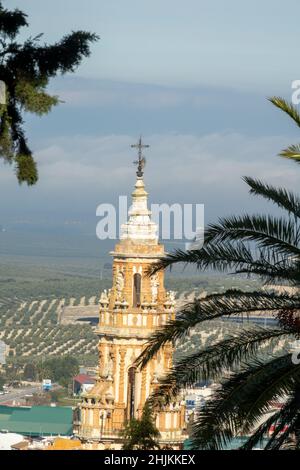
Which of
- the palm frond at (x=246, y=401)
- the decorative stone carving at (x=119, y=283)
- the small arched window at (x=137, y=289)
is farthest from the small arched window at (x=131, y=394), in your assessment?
the palm frond at (x=246, y=401)

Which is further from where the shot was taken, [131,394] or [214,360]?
[131,394]

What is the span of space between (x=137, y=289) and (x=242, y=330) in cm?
1506

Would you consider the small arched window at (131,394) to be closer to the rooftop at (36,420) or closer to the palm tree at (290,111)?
the palm tree at (290,111)

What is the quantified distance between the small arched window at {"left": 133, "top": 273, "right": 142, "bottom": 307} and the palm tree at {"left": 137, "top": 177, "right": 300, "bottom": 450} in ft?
47.7

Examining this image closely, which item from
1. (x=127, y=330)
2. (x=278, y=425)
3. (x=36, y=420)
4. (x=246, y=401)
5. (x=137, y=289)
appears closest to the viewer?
(x=246, y=401)

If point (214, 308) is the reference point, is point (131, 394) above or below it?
above

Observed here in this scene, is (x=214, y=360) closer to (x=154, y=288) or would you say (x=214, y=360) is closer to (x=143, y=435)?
(x=143, y=435)

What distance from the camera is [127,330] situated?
36.3 metres

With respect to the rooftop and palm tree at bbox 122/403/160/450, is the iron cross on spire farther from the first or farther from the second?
the rooftop

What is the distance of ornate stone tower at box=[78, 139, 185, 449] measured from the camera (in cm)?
3569

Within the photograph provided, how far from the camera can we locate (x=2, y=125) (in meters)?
19.7

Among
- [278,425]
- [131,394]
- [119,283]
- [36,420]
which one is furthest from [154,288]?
[36,420]

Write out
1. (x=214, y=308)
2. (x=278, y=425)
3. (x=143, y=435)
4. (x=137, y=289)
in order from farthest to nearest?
(x=137, y=289), (x=143, y=435), (x=278, y=425), (x=214, y=308)

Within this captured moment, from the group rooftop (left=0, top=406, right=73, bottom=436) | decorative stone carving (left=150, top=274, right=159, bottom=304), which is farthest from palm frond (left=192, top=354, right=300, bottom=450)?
rooftop (left=0, top=406, right=73, bottom=436)
